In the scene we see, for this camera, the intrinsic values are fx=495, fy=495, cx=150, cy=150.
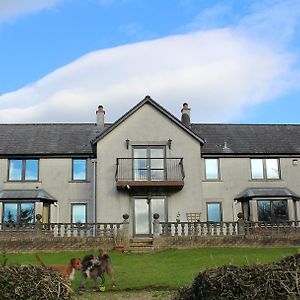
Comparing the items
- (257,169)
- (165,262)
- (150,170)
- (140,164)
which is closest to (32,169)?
(140,164)

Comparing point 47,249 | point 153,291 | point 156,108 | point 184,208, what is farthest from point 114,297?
point 156,108

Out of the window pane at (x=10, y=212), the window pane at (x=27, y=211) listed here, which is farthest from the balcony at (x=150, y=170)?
the window pane at (x=10, y=212)

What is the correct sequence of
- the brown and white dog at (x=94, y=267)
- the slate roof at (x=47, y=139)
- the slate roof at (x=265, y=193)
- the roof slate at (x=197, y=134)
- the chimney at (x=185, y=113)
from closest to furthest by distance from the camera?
the brown and white dog at (x=94, y=267), the slate roof at (x=265, y=193), the slate roof at (x=47, y=139), the roof slate at (x=197, y=134), the chimney at (x=185, y=113)

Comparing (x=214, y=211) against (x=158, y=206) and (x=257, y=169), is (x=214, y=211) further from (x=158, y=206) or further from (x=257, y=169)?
(x=158, y=206)

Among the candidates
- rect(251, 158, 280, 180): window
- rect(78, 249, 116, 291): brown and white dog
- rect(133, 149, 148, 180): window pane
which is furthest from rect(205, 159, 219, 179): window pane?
rect(78, 249, 116, 291): brown and white dog

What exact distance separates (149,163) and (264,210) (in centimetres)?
792

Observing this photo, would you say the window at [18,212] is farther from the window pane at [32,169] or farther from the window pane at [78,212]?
the window pane at [78,212]

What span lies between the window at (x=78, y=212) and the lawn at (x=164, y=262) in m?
8.39

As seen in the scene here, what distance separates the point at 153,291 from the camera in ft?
43.0

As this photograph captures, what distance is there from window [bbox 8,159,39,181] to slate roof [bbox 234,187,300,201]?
13298 millimetres

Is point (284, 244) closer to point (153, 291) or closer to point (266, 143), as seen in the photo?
point (266, 143)

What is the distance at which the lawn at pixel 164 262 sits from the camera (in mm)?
14398

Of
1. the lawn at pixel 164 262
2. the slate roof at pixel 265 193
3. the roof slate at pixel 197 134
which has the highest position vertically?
the roof slate at pixel 197 134

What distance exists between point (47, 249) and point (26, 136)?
39.7 ft
